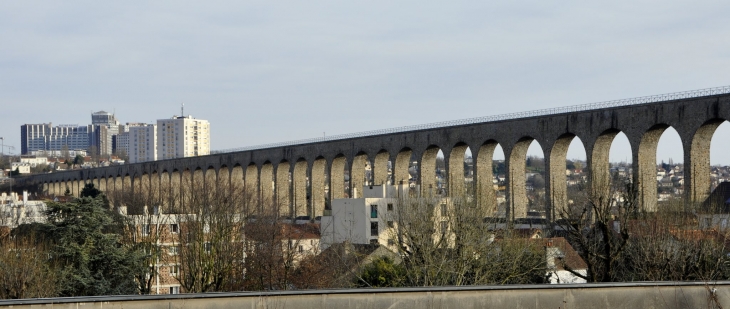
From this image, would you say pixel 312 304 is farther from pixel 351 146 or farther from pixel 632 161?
pixel 351 146

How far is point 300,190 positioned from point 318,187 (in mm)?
1528

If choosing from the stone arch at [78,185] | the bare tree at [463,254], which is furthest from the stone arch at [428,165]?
the stone arch at [78,185]

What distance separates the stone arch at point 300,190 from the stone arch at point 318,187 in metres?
0.60

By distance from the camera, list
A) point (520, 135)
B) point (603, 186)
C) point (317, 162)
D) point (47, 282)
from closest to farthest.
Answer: point (47, 282), point (603, 186), point (520, 135), point (317, 162)

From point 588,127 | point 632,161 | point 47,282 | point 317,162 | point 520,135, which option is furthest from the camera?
point 317,162

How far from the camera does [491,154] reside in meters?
49.5

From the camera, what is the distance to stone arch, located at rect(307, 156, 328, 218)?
205 ft

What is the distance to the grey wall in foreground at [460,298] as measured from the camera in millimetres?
12515

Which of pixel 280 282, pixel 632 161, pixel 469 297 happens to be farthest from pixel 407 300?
pixel 632 161

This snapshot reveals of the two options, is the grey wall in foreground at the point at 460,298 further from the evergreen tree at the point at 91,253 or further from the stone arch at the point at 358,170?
the stone arch at the point at 358,170

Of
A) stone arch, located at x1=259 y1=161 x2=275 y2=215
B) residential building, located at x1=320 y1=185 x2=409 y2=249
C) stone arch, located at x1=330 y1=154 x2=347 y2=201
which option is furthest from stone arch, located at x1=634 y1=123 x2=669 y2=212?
stone arch, located at x1=259 y1=161 x2=275 y2=215

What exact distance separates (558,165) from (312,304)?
1291 inches

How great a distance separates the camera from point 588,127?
42344 mm

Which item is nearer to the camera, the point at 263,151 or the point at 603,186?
the point at 603,186
